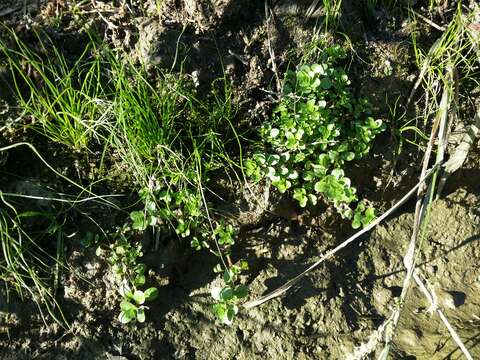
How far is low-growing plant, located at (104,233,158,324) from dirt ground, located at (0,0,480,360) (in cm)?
7

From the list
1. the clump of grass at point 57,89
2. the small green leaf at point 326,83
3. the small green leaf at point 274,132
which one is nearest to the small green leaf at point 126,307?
the clump of grass at point 57,89

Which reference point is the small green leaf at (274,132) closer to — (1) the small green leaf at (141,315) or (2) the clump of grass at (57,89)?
(2) the clump of grass at (57,89)

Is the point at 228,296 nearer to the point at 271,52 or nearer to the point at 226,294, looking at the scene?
the point at 226,294

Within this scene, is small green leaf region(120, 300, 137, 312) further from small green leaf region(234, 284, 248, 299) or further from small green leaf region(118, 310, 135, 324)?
small green leaf region(234, 284, 248, 299)

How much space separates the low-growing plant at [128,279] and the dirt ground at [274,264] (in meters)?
0.07

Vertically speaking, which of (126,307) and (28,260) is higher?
(28,260)

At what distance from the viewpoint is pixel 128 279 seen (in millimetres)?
2162

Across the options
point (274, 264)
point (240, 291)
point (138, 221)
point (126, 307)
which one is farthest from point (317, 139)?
point (126, 307)

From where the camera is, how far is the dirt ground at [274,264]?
7.11 ft

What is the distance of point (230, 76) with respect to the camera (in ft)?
7.73

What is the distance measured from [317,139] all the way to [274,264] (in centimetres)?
59

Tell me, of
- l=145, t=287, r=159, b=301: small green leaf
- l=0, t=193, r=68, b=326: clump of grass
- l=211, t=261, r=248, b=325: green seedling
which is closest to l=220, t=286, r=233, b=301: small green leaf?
l=211, t=261, r=248, b=325: green seedling

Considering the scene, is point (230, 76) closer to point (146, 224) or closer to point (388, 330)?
point (146, 224)

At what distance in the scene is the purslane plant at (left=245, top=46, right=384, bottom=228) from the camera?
2.25 meters
